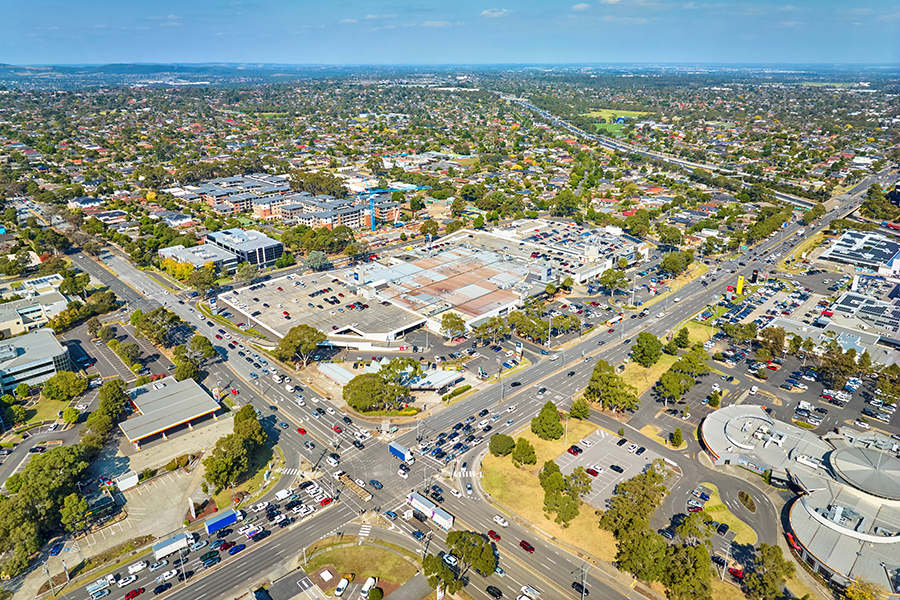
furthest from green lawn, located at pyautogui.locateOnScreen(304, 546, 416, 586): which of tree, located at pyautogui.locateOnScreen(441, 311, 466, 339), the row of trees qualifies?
tree, located at pyautogui.locateOnScreen(441, 311, 466, 339)

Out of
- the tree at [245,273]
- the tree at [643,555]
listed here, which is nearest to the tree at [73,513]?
the tree at [643,555]

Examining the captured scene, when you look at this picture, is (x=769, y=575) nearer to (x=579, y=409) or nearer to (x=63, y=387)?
(x=579, y=409)

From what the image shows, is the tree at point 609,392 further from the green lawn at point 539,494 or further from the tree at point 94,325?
the tree at point 94,325

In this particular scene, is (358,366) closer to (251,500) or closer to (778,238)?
(251,500)

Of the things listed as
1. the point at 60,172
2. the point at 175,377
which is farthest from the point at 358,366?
the point at 60,172

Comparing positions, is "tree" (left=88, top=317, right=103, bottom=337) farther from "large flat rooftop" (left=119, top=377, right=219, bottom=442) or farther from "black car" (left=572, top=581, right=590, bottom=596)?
"black car" (left=572, top=581, right=590, bottom=596)

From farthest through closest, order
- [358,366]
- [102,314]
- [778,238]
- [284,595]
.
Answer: [778,238]
[102,314]
[358,366]
[284,595]
